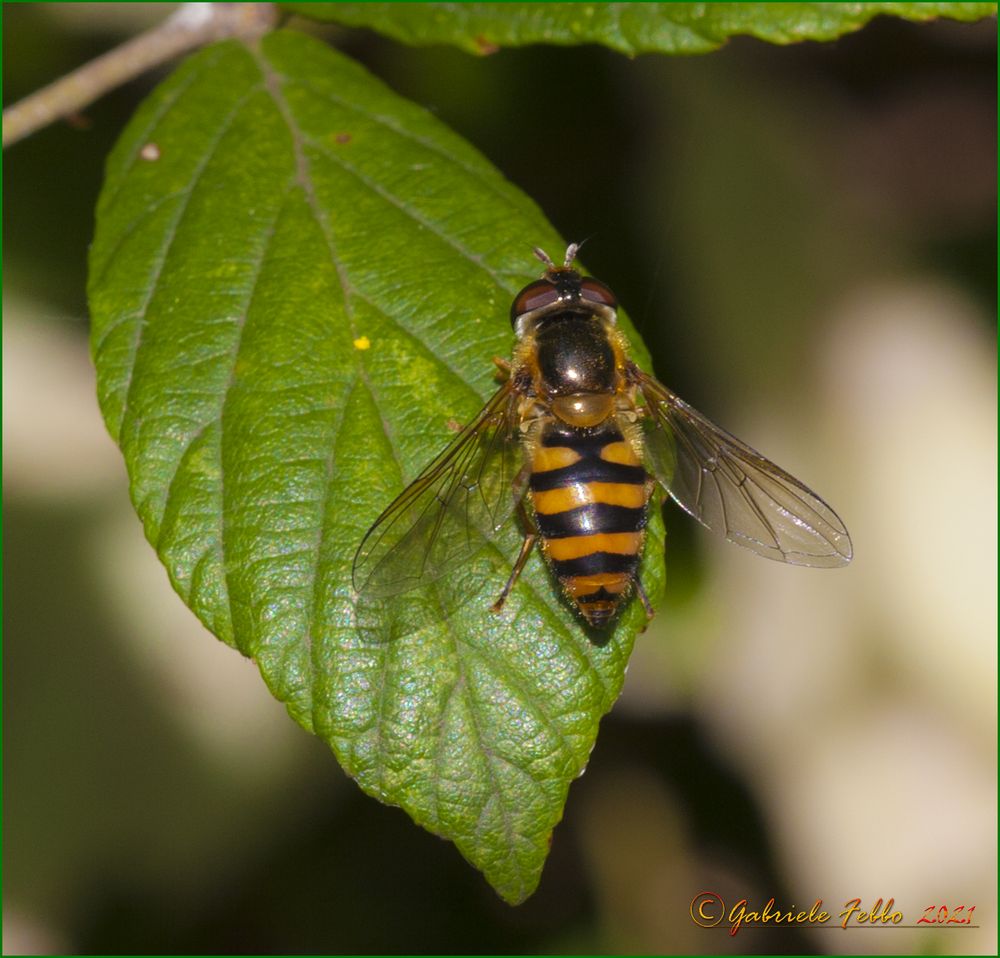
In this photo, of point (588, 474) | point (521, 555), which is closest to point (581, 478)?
point (588, 474)

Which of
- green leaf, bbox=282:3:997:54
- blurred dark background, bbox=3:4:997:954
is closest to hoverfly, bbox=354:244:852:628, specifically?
green leaf, bbox=282:3:997:54

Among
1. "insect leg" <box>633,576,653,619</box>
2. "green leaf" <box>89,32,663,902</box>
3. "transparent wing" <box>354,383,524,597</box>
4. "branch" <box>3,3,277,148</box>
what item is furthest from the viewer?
"branch" <box>3,3,277,148</box>

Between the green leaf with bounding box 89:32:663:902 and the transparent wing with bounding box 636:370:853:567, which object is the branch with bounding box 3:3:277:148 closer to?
the green leaf with bounding box 89:32:663:902

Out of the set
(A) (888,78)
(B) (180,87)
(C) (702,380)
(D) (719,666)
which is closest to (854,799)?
(D) (719,666)

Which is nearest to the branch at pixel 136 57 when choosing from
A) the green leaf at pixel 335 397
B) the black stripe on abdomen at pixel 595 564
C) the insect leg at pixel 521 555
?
the green leaf at pixel 335 397

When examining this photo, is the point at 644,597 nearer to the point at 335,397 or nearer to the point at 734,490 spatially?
the point at 734,490

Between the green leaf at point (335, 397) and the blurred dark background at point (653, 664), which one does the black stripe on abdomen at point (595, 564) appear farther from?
the blurred dark background at point (653, 664)
